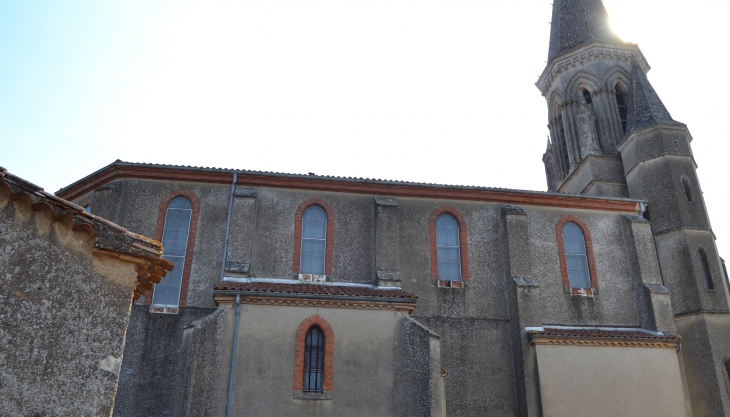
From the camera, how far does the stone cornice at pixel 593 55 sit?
28.2m

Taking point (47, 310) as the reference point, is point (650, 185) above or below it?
above

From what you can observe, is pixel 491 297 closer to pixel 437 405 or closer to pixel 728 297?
pixel 437 405

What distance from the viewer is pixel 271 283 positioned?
16.4 m

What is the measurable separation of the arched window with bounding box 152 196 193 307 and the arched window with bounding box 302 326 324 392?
14.6 ft

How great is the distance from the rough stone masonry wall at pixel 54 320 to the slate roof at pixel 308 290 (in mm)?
7279

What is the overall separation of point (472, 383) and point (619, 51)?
19.6 m

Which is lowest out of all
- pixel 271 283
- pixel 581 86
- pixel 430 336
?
pixel 430 336

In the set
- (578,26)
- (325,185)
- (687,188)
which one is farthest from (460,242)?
(578,26)

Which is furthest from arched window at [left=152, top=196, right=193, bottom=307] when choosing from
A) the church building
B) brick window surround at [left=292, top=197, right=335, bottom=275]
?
brick window surround at [left=292, top=197, right=335, bottom=275]

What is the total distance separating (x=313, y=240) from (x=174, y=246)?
420 cm

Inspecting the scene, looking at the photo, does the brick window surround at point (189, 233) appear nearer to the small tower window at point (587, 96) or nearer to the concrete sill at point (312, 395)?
the concrete sill at point (312, 395)

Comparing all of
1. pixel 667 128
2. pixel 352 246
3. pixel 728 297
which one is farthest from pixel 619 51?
pixel 352 246

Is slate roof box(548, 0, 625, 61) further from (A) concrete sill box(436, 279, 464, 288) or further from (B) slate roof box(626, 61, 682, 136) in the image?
(A) concrete sill box(436, 279, 464, 288)

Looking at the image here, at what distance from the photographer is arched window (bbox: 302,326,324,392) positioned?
14359 millimetres
